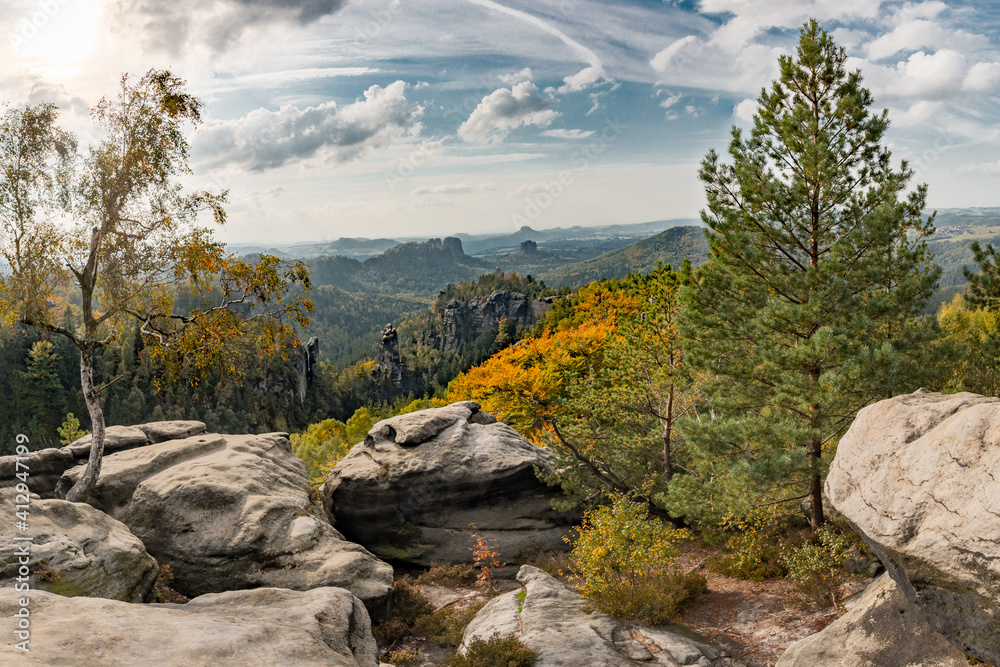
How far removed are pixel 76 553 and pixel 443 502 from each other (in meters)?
10.9

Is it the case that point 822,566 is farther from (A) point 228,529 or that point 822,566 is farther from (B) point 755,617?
(A) point 228,529

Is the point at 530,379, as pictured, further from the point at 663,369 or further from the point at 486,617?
the point at 486,617

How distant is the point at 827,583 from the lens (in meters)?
11.8

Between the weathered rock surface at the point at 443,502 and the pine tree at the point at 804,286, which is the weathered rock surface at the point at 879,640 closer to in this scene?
the pine tree at the point at 804,286

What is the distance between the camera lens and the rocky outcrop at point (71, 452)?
15750 mm

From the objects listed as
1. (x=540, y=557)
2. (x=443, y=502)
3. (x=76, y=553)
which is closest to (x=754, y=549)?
(x=540, y=557)

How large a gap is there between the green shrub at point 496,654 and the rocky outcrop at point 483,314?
14286 centimetres

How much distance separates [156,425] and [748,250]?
21.2 m

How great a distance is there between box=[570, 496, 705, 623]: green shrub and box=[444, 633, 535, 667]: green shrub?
2261 millimetres

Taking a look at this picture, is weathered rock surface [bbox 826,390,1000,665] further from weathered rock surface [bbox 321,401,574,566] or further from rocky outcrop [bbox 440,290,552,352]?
rocky outcrop [bbox 440,290,552,352]

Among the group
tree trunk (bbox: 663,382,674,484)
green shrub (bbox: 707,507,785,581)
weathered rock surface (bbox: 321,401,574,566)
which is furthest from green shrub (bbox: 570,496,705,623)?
weathered rock surface (bbox: 321,401,574,566)

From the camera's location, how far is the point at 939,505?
6.95m

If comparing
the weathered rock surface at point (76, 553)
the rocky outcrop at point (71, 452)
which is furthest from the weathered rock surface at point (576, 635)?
the rocky outcrop at point (71, 452)

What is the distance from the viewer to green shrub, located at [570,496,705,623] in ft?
38.8
